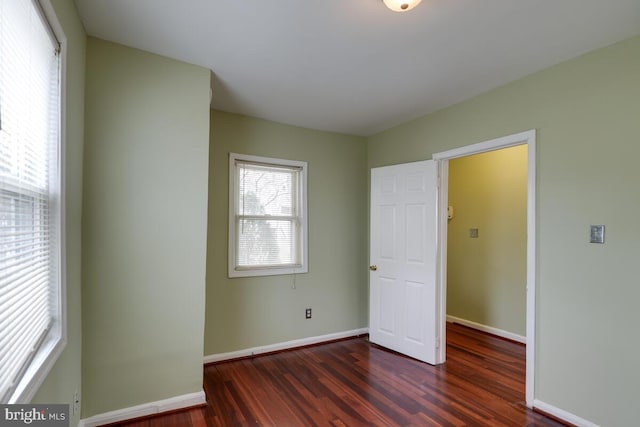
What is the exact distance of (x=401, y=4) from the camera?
1680mm

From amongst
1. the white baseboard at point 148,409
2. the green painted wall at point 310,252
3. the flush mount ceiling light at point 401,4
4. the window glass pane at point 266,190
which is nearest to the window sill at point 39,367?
the white baseboard at point 148,409

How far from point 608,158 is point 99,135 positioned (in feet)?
10.8

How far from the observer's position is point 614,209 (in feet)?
6.84

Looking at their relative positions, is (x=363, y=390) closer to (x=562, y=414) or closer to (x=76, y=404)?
(x=562, y=414)

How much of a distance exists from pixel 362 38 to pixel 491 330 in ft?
12.4

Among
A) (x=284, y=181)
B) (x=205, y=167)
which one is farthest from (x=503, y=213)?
(x=205, y=167)

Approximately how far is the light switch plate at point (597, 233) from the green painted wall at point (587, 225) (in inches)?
1.3

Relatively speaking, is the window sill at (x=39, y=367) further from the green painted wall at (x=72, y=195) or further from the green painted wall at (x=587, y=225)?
the green painted wall at (x=587, y=225)

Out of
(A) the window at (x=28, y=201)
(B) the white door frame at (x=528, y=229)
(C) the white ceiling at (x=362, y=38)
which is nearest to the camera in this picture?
(A) the window at (x=28, y=201)

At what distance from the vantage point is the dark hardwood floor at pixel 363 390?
2.31m

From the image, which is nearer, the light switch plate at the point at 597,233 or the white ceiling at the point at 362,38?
the white ceiling at the point at 362,38

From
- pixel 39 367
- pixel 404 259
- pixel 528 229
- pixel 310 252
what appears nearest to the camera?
pixel 39 367

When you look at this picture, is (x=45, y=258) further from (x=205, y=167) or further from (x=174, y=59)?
(x=174, y=59)

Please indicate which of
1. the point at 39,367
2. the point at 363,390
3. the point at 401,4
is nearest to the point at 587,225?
the point at 401,4
